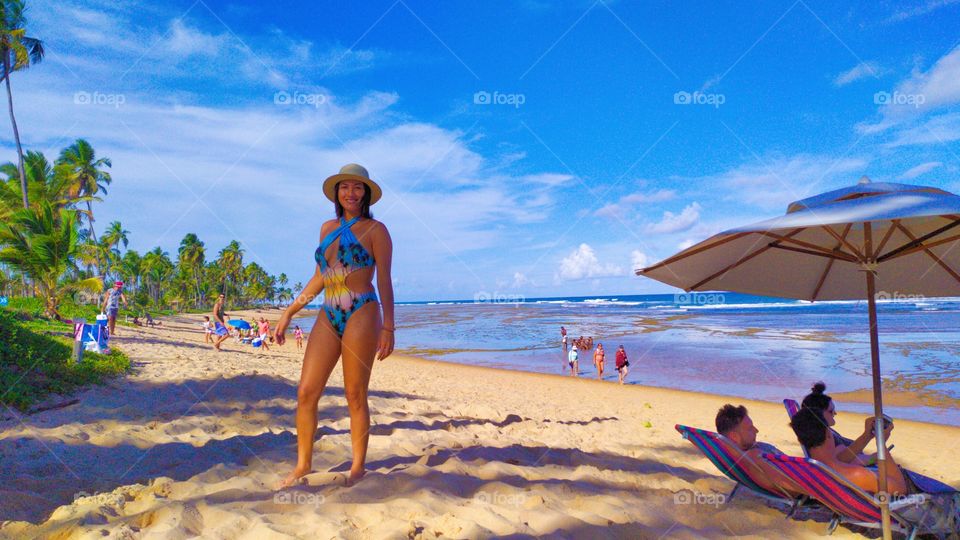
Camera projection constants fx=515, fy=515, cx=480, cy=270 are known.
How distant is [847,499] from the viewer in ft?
10.9

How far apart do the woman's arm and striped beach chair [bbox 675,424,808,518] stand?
2.09 m

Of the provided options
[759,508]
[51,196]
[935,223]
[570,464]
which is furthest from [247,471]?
[51,196]

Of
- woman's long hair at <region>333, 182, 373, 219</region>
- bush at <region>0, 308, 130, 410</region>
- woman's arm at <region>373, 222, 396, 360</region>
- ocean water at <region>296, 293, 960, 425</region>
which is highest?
woman's long hair at <region>333, 182, 373, 219</region>

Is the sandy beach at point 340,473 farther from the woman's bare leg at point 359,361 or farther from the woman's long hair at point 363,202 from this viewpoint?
the woman's long hair at point 363,202

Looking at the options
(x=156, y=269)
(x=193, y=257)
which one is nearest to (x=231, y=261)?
(x=193, y=257)

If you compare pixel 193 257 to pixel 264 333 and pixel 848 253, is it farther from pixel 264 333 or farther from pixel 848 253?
pixel 848 253

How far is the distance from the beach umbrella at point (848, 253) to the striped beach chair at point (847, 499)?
0.16m

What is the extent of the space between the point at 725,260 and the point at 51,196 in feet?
114

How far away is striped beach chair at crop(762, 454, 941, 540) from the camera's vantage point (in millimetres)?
3211

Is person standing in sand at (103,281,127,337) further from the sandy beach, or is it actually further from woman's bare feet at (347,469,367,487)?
woman's bare feet at (347,469,367,487)

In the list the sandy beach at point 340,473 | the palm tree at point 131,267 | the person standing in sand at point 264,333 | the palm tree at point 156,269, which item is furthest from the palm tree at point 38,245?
the palm tree at point 156,269

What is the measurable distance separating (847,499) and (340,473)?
331 centimetres

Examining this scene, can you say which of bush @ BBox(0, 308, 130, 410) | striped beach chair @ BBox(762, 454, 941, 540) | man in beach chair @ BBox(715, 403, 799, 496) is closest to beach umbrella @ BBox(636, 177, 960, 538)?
striped beach chair @ BBox(762, 454, 941, 540)

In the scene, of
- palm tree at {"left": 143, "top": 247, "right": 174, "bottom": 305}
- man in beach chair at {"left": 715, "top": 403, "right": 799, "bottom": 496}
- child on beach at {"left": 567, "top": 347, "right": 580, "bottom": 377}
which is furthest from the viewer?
palm tree at {"left": 143, "top": 247, "right": 174, "bottom": 305}
